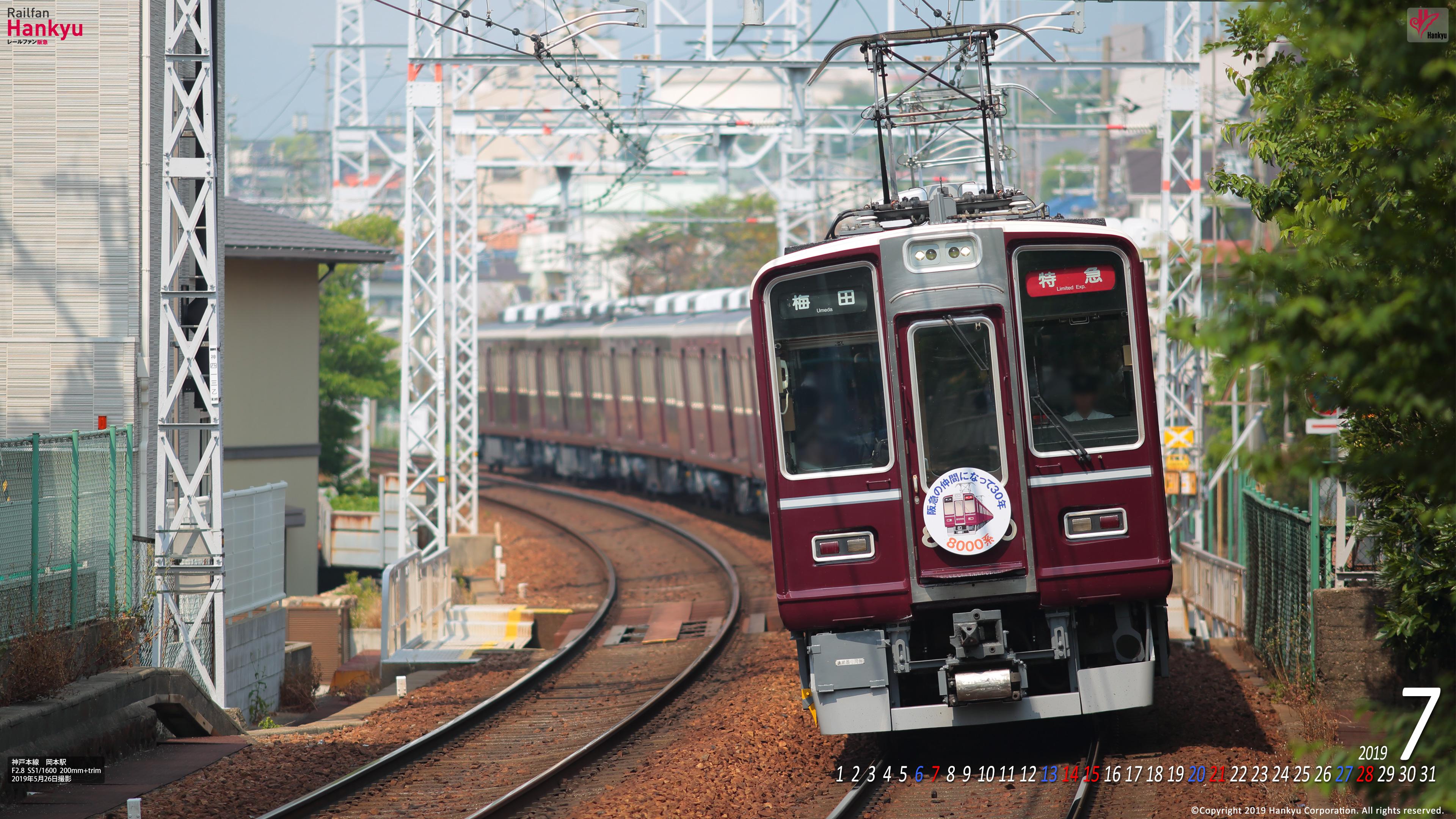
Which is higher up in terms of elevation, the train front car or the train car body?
the train car body

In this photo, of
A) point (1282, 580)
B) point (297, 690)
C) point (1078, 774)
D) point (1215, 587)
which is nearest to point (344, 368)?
point (297, 690)

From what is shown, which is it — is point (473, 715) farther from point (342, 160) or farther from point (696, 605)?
point (342, 160)

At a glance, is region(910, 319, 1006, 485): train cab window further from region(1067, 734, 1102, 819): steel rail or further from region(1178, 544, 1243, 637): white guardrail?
region(1178, 544, 1243, 637): white guardrail

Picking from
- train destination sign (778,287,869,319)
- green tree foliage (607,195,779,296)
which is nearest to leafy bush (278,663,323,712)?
train destination sign (778,287,869,319)

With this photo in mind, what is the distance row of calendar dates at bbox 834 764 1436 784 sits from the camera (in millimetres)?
7320

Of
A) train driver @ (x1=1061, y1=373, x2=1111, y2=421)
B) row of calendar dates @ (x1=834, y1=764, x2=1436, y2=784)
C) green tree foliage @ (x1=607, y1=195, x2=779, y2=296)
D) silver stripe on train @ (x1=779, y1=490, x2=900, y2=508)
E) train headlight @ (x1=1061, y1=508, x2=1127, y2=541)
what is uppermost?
green tree foliage @ (x1=607, y1=195, x2=779, y2=296)

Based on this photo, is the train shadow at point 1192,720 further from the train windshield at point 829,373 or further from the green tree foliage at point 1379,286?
the green tree foliage at point 1379,286

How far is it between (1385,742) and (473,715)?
795 centimetres

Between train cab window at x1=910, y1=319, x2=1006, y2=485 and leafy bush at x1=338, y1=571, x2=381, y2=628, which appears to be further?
leafy bush at x1=338, y1=571, x2=381, y2=628

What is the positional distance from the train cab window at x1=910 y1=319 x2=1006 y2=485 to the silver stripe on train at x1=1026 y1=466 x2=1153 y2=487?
28cm

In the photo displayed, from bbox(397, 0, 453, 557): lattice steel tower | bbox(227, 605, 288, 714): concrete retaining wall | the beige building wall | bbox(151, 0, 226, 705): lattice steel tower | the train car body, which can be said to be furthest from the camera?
the train car body

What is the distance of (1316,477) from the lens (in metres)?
3.15

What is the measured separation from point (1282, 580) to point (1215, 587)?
277cm

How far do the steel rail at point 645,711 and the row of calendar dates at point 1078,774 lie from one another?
5.60 ft
